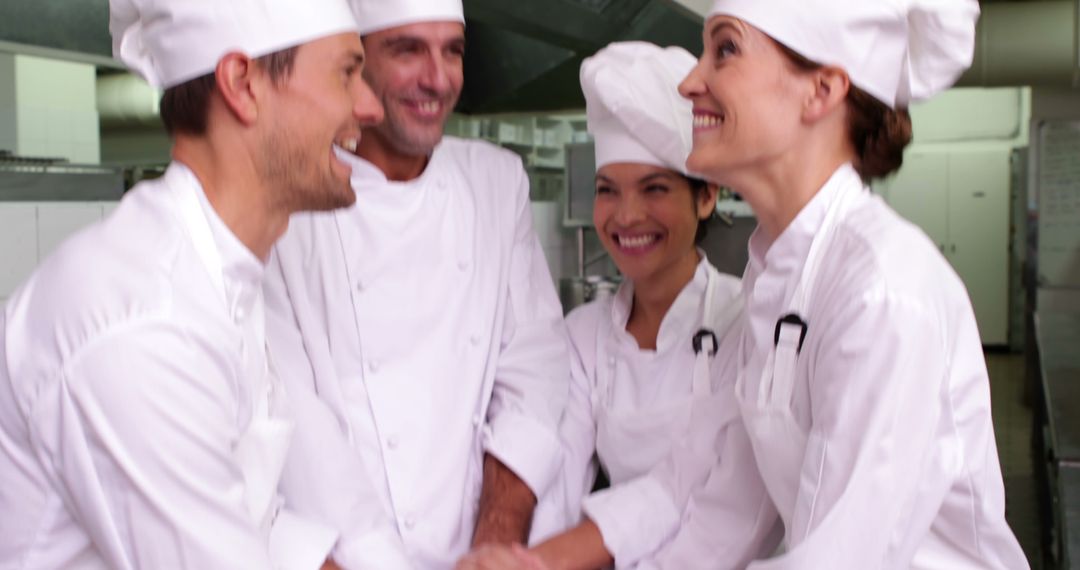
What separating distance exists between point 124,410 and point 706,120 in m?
0.80

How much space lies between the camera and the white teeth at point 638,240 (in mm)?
1783

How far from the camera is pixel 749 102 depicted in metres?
1.27

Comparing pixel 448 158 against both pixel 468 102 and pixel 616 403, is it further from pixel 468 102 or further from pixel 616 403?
pixel 468 102

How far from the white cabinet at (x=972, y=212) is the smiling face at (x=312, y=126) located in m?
8.20

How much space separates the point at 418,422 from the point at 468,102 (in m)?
1.75

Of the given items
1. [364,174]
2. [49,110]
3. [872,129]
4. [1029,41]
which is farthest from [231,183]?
[1029,41]

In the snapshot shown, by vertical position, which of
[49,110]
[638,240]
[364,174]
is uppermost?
[49,110]

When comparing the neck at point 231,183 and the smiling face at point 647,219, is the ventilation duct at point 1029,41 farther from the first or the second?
the neck at point 231,183

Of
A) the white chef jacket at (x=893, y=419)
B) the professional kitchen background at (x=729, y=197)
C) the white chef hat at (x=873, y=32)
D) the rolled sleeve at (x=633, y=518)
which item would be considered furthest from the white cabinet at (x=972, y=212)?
the white chef jacket at (x=893, y=419)

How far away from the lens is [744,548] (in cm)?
148

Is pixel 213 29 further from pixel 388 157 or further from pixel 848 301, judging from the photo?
pixel 848 301

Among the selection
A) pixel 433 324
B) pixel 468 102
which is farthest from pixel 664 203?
pixel 468 102

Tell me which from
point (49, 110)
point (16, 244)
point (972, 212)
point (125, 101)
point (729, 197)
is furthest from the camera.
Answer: point (972, 212)

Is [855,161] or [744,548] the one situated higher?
[855,161]
